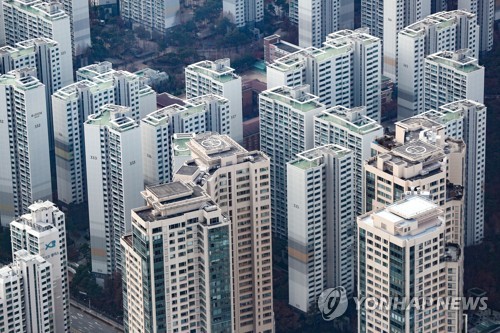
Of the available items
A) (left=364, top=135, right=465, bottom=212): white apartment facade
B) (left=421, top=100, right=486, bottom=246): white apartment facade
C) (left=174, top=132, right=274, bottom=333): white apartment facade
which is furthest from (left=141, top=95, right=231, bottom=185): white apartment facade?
(left=364, top=135, right=465, bottom=212): white apartment facade

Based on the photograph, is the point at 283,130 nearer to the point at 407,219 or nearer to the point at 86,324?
the point at 86,324

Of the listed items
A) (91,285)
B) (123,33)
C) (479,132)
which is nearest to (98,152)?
(91,285)

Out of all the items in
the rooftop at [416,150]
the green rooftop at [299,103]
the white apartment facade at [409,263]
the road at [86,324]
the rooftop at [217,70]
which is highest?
the rooftop at [416,150]

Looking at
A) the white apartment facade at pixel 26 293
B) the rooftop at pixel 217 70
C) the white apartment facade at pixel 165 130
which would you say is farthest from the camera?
the rooftop at pixel 217 70

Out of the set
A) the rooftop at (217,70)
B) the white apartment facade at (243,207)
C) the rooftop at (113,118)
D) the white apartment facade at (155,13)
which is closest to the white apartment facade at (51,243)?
the white apartment facade at (243,207)

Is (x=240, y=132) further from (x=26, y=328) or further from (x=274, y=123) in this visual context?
(x=26, y=328)

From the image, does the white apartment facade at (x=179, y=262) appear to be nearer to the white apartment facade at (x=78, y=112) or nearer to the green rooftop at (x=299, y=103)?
the green rooftop at (x=299, y=103)
